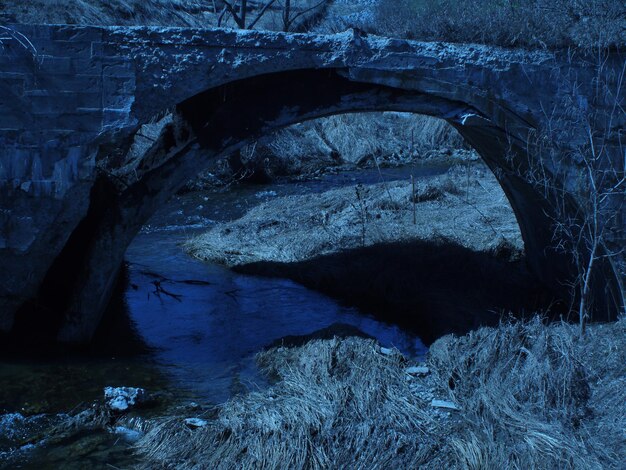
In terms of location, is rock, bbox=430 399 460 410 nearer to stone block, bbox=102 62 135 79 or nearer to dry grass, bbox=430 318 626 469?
dry grass, bbox=430 318 626 469

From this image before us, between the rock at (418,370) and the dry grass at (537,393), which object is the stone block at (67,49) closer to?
the rock at (418,370)

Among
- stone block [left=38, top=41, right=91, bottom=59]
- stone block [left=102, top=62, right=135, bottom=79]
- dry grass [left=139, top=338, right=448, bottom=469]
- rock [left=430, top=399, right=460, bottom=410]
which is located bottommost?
dry grass [left=139, top=338, right=448, bottom=469]

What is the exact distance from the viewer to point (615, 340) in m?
7.11

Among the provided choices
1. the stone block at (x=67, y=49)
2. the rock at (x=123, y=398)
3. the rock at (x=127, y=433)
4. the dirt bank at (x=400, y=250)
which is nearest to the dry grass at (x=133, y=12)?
the dirt bank at (x=400, y=250)

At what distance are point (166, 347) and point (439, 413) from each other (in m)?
3.44

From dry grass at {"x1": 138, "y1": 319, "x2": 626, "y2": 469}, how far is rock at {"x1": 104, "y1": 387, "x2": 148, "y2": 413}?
2.19ft

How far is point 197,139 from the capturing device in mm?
7906

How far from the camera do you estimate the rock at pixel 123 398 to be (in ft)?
22.7

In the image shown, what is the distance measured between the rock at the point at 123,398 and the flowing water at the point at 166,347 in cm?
18

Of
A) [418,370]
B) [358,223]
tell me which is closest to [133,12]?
[358,223]

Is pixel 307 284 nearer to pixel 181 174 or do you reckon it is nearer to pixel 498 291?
pixel 498 291

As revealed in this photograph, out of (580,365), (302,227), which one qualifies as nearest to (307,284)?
(302,227)

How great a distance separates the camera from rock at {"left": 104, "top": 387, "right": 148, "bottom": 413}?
6.92 metres

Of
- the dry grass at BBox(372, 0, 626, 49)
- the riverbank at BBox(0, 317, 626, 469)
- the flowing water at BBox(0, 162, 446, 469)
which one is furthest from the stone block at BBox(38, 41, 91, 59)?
the dry grass at BBox(372, 0, 626, 49)
